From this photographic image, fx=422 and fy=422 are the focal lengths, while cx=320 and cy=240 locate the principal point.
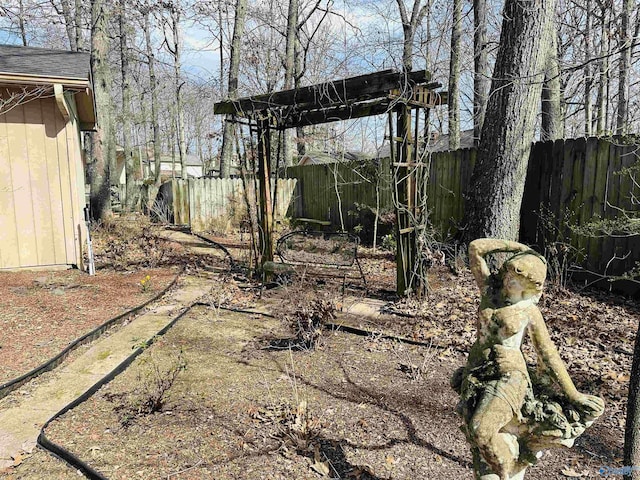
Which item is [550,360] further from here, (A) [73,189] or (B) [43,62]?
(B) [43,62]

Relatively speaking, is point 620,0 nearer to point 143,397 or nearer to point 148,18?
point 148,18

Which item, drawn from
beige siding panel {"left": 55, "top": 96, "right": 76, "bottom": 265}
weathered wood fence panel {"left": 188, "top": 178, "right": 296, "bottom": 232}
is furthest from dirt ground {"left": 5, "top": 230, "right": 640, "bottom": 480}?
weathered wood fence panel {"left": 188, "top": 178, "right": 296, "bottom": 232}

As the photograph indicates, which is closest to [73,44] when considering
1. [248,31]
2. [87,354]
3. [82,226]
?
[248,31]

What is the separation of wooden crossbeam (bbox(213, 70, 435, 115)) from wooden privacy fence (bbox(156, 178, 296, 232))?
490cm

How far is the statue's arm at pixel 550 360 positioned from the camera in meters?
1.40

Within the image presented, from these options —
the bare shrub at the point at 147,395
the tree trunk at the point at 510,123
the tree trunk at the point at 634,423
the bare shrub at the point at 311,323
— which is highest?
the tree trunk at the point at 510,123

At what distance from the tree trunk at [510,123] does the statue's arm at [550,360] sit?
162 inches

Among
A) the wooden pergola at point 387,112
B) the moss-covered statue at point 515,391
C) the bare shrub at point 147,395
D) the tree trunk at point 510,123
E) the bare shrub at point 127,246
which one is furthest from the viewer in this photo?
the bare shrub at point 127,246

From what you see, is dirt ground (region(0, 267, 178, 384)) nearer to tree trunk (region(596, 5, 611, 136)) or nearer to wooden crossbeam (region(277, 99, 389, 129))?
wooden crossbeam (region(277, 99, 389, 129))

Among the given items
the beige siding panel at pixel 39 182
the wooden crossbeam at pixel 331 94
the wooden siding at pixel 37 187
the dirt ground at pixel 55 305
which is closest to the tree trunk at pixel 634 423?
the wooden crossbeam at pixel 331 94

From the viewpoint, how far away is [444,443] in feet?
7.41

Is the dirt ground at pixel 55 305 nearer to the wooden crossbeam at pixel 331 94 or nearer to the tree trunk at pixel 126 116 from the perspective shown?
the wooden crossbeam at pixel 331 94

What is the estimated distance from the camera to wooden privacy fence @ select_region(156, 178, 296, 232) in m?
10.2

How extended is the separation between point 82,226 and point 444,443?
256 inches
